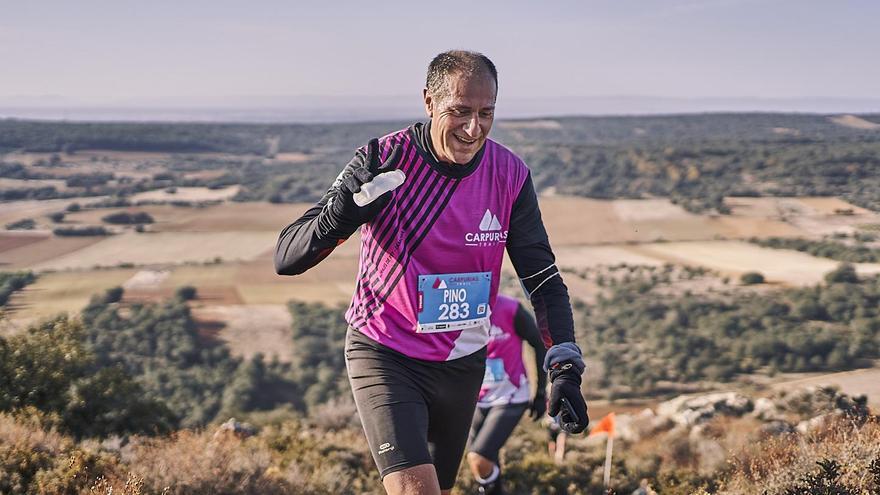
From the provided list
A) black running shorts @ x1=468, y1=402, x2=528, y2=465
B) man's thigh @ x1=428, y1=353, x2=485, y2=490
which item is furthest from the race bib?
man's thigh @ x1=428, y1=353, x2=485, y2=490

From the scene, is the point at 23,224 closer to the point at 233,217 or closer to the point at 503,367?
the point at 233,217

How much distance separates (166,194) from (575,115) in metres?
61.4

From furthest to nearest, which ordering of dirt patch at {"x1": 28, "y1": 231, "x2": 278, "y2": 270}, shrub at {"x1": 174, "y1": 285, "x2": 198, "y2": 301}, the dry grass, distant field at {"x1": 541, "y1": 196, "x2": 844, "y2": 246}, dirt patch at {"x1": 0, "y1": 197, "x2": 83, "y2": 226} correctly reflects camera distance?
1. dirt patch at {"x1": 0, "y1": 197, "x2": 83, "y2": 226}
2. distant field at {"x1": 541, "y1": 196, "x2": 844, "y2": 246}
3. dirt patch at {"x1": 28, "y1": 231, "x2": 278, "y2": 270}
4. shrub at {"x1": 174, "y1": 285, "x2": 198, "y2": 301}
5. the dry grass

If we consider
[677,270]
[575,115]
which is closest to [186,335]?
[677,270]

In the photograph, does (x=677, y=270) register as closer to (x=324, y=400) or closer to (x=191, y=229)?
(x=324, y=400)

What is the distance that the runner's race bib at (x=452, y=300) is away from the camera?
2.78 metres

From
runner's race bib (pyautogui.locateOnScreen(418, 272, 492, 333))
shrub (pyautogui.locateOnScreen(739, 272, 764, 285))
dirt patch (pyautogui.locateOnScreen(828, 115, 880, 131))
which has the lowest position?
shrub (pyautogui.locateOnScreen(739, 272, 764, 285))

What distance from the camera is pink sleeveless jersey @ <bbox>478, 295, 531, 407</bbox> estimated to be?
555 cm

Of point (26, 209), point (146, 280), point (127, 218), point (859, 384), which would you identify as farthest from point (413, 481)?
point (127, 218)

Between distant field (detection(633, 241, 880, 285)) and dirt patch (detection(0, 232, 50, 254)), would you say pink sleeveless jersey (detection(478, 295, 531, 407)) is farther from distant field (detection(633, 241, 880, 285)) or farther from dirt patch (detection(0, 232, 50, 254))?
dirt patch (detection(0, 232, 50, 254))

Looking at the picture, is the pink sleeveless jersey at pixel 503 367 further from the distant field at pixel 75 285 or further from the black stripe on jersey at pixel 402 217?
the distant field at pixel 75 285

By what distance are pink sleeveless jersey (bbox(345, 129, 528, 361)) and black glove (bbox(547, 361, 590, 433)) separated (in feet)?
1.36

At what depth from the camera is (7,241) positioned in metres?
47.0

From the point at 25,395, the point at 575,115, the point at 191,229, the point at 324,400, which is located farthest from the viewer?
the point at 575,115
